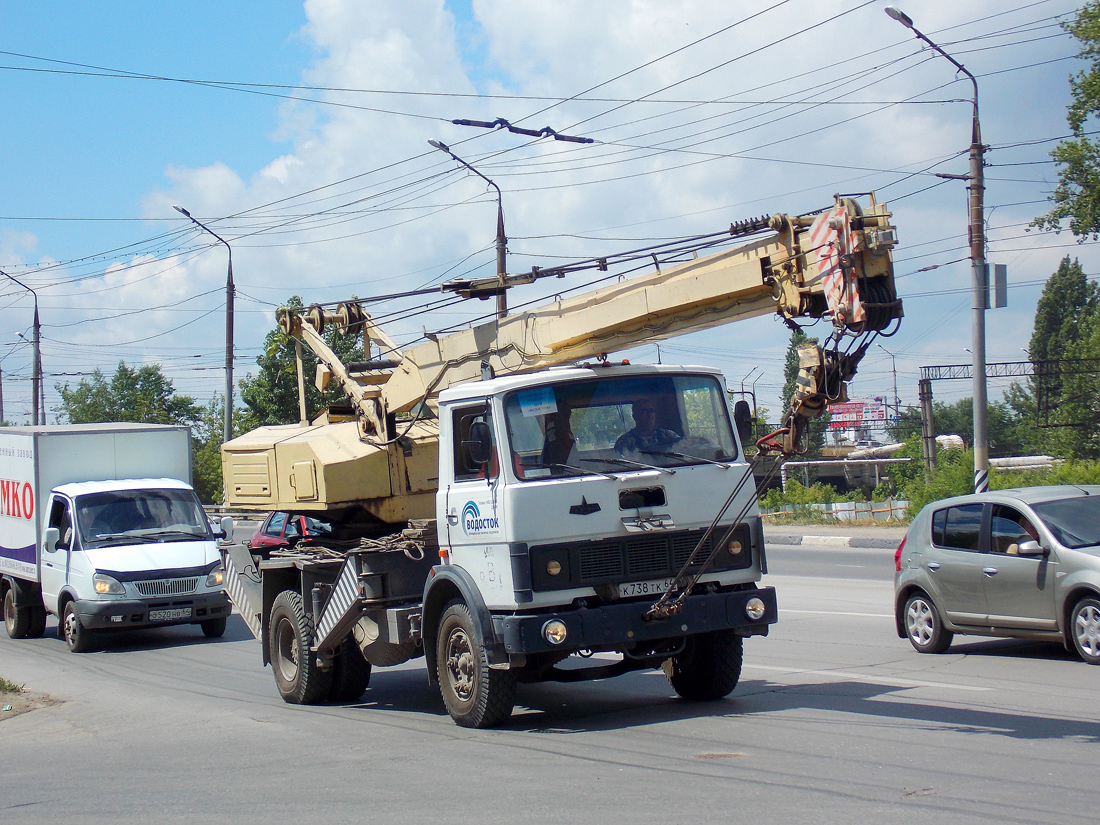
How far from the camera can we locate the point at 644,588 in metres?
7.89

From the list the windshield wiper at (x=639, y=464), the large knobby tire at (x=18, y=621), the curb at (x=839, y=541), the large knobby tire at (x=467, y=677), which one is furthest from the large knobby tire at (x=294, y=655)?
the curb at (x=839, y=541)

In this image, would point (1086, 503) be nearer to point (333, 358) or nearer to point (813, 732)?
point (813, 732)

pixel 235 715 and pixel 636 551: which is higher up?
pixel 636 551

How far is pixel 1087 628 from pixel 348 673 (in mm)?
6612

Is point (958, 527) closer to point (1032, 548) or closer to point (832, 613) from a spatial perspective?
point (1032, 548)

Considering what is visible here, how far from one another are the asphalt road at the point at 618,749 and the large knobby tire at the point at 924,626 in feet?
0.73

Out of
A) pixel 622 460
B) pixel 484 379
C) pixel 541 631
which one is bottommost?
pixel 541 631

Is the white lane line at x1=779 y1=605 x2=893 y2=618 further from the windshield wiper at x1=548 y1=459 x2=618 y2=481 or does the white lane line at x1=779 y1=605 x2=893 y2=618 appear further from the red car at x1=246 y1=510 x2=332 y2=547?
the windshield wiper at x1=548 y1=459 x2=618 y2=481

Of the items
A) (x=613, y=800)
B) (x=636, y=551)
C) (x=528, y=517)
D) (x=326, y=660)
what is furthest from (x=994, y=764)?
(x=326, y=660)

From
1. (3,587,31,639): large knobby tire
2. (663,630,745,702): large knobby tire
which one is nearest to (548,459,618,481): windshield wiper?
(663,630,745,702): large knobby tire

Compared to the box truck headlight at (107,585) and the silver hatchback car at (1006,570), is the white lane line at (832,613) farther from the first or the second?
the box truck headlight at (107,585)

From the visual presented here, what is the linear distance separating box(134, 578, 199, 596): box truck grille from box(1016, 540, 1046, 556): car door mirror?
10802mm

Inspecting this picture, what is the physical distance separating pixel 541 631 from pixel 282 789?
192 centimetres

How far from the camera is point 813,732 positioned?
735cm
